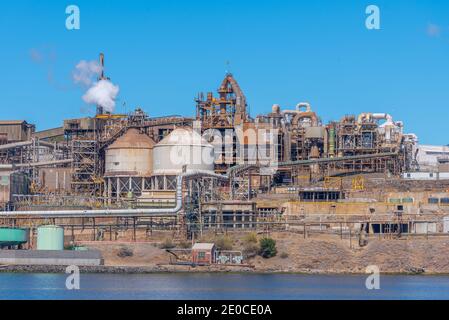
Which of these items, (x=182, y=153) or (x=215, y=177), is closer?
(x=215, y=177)

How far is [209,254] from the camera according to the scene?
83562 mm

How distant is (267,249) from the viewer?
85500mm

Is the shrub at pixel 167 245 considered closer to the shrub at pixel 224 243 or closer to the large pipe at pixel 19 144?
the shrub at pixel 224 243

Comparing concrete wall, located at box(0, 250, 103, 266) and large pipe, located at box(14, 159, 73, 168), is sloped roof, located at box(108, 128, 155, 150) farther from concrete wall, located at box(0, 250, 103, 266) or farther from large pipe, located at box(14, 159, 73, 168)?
concrete wall, located at box(0, 250, 103, 266)

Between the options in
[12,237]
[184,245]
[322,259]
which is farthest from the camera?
[12,237]

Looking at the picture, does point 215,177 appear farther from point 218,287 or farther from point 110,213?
point 218,287

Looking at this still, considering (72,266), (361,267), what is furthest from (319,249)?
(72,266)

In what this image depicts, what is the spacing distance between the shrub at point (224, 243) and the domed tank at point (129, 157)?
23349 mm

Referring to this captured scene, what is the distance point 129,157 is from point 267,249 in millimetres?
29647

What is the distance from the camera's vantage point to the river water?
5966cm

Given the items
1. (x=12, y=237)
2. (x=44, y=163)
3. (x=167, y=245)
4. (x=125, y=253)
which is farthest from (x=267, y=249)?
(x=44, y=163)

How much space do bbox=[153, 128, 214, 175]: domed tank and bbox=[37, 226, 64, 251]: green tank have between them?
64.3 ft

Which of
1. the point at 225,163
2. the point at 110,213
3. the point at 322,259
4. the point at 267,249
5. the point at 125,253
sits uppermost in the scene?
the point at 225,163

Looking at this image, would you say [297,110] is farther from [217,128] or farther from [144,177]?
[144,177]
